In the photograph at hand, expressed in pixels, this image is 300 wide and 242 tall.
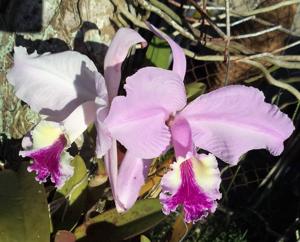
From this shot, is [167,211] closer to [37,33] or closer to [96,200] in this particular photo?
[96,200]

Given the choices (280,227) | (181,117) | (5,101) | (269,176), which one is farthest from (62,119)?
(280,227)

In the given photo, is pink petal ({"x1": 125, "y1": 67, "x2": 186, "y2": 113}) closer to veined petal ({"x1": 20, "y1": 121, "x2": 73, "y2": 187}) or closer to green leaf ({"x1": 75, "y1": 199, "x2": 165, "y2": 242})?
veined petal ({"x1": 20, "y1": 121, "x2": 73, "y2": 187})

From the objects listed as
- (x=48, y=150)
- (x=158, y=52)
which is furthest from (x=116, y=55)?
(x=158, y=52)

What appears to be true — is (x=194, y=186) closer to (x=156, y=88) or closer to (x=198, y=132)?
(x=198, y=132)

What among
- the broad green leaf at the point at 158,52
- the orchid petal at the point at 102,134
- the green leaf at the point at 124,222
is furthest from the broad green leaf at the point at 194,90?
the orchid petal at the point at 102,134

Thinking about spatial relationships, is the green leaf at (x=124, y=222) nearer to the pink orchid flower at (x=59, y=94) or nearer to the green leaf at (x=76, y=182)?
the green leaf at (x=76, y=182)

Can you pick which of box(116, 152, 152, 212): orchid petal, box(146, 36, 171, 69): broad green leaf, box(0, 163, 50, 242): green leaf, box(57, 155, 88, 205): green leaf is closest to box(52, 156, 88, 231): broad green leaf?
box(57, 155, 88, 205): green leaf

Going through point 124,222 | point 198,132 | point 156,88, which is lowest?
point 124,222

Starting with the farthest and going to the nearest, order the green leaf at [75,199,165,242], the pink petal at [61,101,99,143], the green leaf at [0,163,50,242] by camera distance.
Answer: the green leaf at [75,199,165,242], the green leaf at [0,163,50,242], the pink petal at [61,101,99,143]
